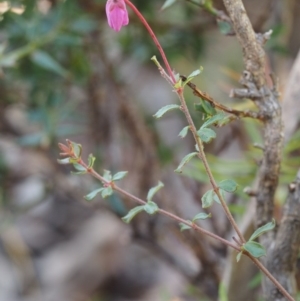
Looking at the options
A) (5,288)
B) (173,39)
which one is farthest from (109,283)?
(173,39)

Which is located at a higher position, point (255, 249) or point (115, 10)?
point (115, 10)

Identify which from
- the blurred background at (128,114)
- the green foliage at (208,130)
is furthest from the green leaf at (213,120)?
the blurred background at (128,114)

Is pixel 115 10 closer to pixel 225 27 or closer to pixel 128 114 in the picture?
pixel 225 27

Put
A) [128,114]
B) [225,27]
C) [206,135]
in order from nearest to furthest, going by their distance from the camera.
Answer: [206,135]
[225,27]
[128,114]

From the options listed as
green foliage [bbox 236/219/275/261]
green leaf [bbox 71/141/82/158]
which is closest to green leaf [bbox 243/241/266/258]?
green foliage [bbox 236/219/275/261]

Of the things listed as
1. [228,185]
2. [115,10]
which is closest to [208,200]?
[228,185]

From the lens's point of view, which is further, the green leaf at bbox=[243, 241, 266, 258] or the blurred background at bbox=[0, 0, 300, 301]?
the blurred background at bbox=[0, 0, 300, 301]

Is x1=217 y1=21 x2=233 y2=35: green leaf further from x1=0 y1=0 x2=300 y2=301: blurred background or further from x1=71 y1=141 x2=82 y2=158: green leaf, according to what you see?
x1=71 y1=141 x2=82 y2=158: green leaf

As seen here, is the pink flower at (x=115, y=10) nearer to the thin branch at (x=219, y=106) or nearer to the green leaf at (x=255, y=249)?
the thin branch at (x=219, y=106)
